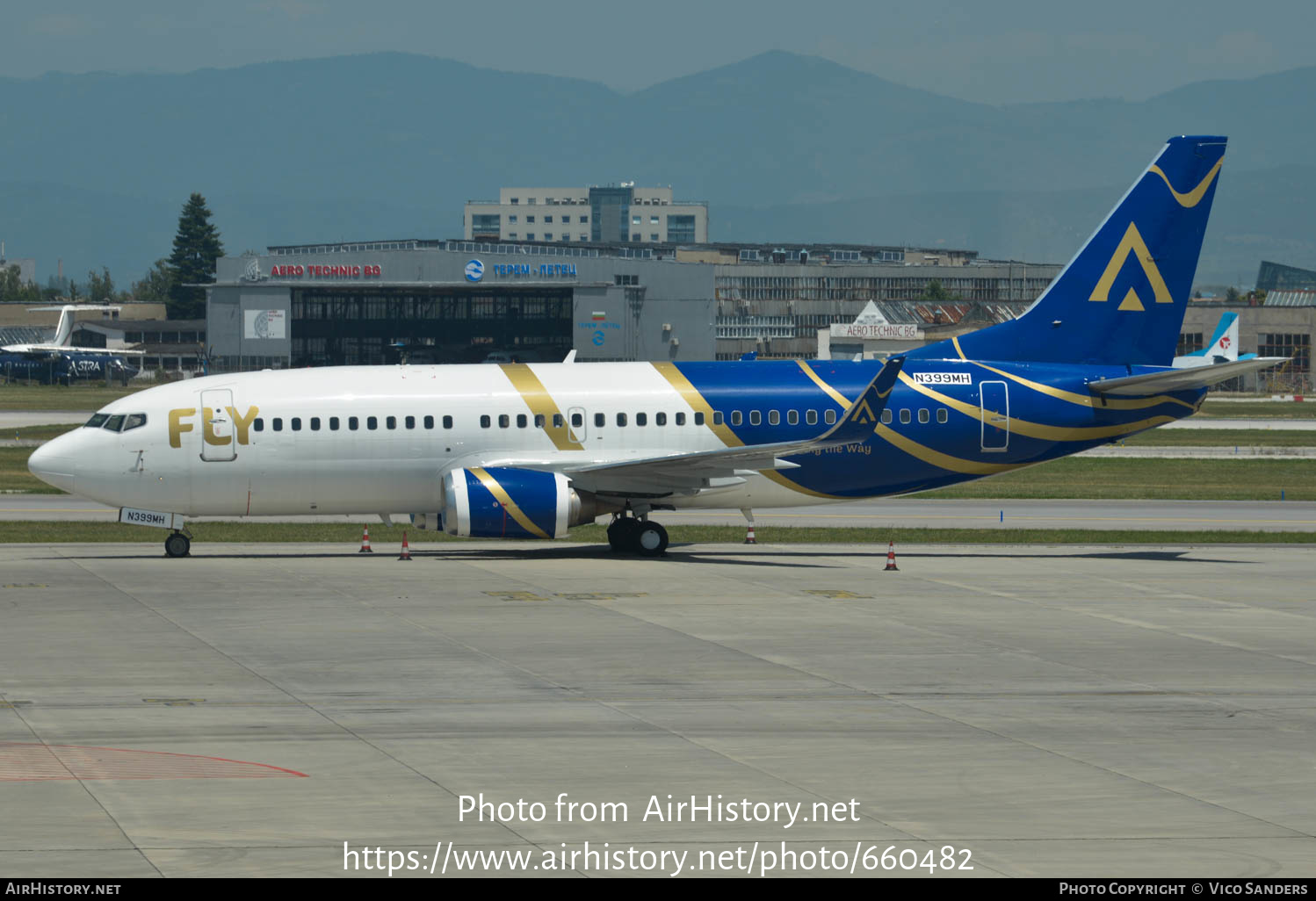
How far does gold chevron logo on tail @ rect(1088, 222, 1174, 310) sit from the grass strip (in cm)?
671

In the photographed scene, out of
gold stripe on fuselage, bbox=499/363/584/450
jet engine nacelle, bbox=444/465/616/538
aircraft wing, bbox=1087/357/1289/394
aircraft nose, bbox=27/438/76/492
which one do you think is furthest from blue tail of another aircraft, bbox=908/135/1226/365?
aircraft nose, bbox=27/438/76/492

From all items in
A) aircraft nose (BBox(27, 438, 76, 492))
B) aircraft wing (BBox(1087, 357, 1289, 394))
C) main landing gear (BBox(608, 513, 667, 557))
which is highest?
aircraft wing (BBox(1087, 357, 1289, 394))

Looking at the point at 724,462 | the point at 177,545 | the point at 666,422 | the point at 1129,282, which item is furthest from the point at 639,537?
the point at 1129,282

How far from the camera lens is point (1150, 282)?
131ft

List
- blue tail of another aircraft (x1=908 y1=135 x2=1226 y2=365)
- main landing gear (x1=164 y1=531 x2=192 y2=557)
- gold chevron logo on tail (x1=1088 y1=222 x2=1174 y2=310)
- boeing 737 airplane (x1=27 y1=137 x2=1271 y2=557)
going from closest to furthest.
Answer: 1. boeing 737 airplane (x1=27 y1=137 x2=1271 y2=557)
2. main landing gear (x1=164 y1=531 x2=192 y2=557)
3. blue tail of another aircraft (x1=908 y1=135 x2=1226 y2=365)
4. gold chevron logo on tail (x1=1088 y1=222 x2=1174 y2=310)

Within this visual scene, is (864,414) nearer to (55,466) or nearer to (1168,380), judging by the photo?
(1168,380)

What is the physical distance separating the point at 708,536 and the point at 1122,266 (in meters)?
13.2

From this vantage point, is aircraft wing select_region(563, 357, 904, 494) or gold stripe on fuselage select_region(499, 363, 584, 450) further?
gold stripe on fuselage select_region(499, 363, 584, 450)

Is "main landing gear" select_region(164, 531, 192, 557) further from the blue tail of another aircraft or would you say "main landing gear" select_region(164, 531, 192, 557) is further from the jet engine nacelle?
the blue tail of another aircraft

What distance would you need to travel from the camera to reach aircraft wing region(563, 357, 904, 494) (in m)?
35.3

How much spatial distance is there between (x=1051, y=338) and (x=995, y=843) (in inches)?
1077

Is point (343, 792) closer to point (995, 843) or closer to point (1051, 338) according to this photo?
point (995, 843)

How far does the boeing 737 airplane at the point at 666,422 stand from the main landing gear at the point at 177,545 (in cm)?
4
